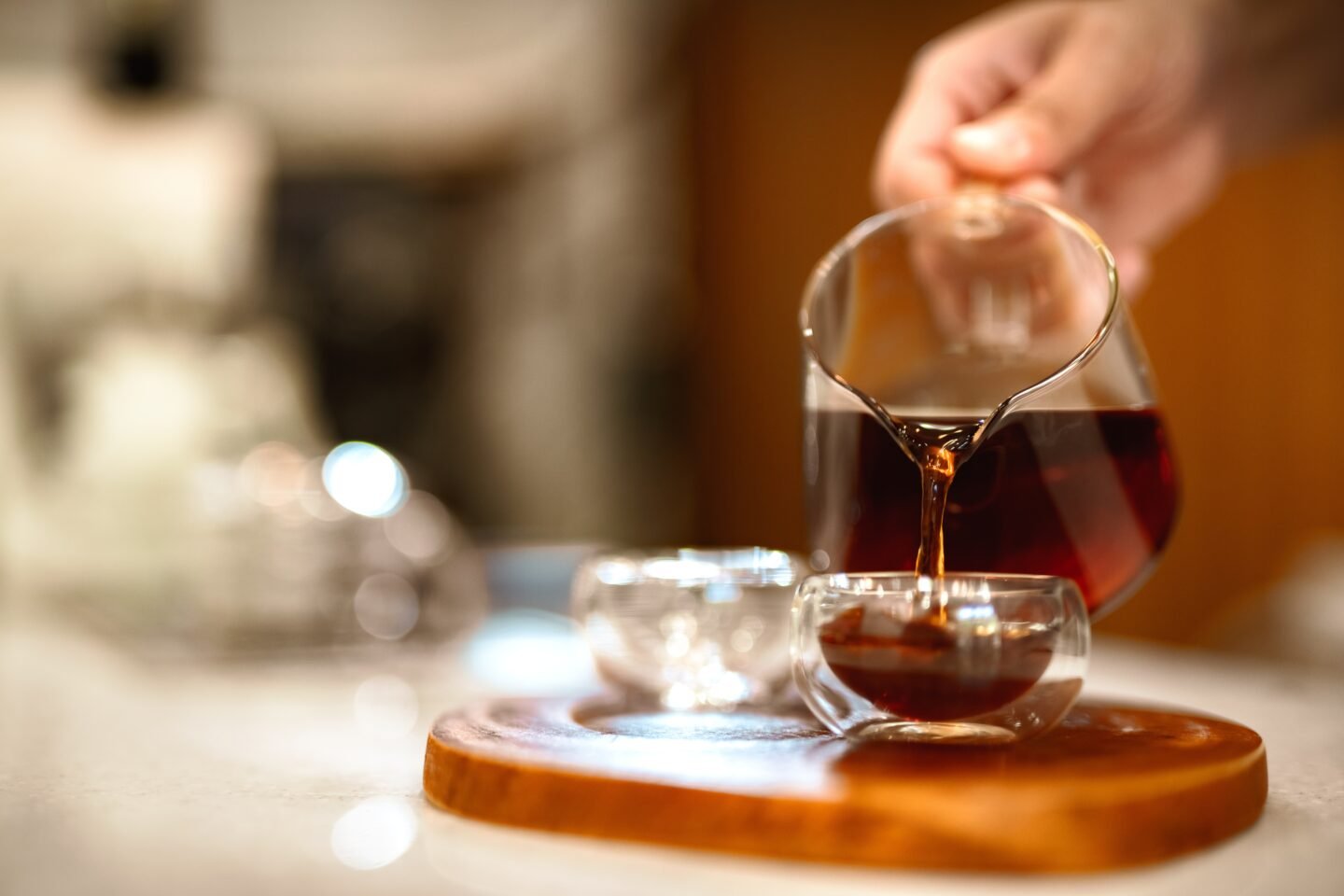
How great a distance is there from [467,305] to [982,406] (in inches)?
169

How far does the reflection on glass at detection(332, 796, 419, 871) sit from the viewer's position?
435 mm

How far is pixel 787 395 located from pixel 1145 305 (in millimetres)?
1326

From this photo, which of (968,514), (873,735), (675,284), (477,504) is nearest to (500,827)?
(873,735)

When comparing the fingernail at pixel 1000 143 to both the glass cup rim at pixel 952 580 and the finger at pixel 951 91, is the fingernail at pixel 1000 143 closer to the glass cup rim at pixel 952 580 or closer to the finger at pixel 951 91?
the finger at pixel 951 91

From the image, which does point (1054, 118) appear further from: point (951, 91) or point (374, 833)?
point (374, 833)

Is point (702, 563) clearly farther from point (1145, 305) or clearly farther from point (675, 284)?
point (675, 284)

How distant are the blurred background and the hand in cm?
73

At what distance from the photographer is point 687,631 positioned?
0.72 metres

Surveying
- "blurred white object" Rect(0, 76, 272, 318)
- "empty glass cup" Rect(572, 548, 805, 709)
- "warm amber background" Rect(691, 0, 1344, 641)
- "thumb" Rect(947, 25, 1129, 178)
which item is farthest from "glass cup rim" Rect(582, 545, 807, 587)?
"blurred white object" Rect(0, 76, 272, 318)

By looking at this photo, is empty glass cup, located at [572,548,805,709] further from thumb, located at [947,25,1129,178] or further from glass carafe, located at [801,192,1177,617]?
thumb, located at [947,25,1129,178]

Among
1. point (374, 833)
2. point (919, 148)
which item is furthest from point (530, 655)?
point (374, 833)

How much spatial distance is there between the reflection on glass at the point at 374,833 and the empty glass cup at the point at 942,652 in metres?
0.16

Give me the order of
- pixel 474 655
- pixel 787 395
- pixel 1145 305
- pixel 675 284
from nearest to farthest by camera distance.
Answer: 1. pixel 474 655
2. pixel 1145 305
3. pixel 787 395
4. pixel 675 284

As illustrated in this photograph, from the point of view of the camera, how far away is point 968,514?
0.60 meters
